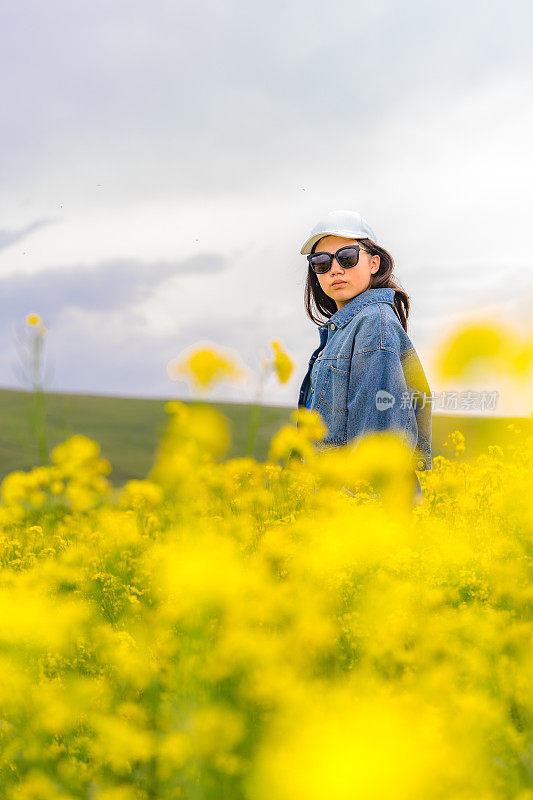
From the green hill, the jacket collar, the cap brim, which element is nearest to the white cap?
the cap brim

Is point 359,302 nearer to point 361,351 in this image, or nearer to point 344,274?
point 344,274

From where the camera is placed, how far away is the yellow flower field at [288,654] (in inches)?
66.7

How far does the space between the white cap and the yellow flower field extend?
117cm

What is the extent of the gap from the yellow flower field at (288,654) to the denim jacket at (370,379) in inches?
7.3

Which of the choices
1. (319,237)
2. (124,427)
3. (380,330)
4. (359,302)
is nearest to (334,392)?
(380,330)

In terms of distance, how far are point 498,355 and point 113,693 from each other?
2.11 meters

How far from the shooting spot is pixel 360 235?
3.80m

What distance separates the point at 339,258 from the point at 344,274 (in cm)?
10

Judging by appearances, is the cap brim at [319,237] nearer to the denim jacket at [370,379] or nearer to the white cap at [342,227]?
the white cap at [342,227]

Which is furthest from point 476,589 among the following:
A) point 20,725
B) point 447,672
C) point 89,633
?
point 20,725

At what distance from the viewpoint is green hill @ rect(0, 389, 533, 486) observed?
2625 millimetres

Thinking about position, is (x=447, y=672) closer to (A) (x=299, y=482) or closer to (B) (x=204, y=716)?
(B) (x=204, y=716)

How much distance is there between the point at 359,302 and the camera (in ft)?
12.4

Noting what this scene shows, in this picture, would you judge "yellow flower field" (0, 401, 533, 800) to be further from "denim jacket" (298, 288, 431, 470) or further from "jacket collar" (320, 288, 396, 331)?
"jacket collar" (320, 288, 396, 331)
